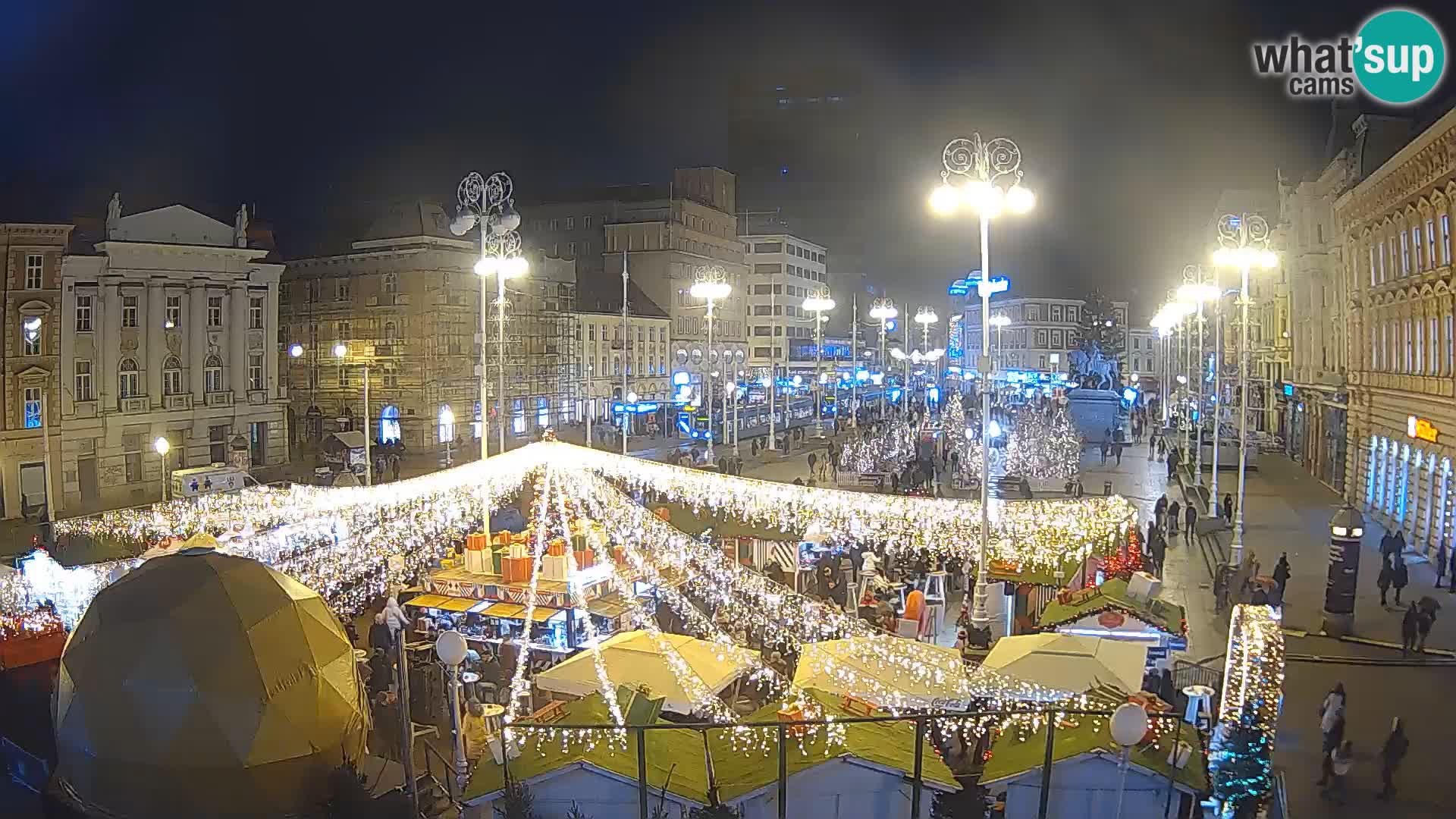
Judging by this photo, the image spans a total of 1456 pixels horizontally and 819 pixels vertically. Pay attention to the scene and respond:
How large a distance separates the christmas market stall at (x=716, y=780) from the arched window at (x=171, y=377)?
117 feet

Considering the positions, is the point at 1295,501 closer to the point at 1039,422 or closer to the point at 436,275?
the point at 1039,422

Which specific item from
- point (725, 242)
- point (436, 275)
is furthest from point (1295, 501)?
point (725, 242)

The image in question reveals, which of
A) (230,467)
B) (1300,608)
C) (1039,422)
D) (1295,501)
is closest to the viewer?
(1300,608)

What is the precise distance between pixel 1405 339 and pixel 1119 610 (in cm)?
1834

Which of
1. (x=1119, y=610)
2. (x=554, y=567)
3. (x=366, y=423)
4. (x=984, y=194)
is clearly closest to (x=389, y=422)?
(x=366, y=423)

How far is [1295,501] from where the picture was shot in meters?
34.2

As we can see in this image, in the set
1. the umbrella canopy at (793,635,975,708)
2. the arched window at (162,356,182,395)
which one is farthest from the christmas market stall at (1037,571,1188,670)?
the arched window at (162,356,182,395)

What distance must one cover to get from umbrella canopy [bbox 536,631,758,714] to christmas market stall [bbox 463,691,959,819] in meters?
2.06

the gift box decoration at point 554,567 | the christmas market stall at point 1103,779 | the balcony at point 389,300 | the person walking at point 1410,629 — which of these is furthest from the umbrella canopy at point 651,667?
the balcony at point 389,300

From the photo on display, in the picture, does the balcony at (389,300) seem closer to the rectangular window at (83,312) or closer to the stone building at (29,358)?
the rectangular window at (83,312)

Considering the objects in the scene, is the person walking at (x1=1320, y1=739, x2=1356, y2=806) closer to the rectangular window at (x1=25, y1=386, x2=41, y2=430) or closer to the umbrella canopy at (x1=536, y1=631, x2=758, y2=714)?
the umbrella canopy at (x1=536, y1=631, x2=758, y2=714)

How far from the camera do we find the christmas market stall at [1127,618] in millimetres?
14562

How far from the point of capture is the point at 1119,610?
589 inches

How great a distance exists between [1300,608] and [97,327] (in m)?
37.8
